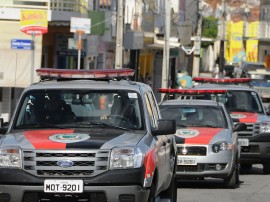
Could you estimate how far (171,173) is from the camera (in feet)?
46.0

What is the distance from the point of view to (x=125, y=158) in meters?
11.3

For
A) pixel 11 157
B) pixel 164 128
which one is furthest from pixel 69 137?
pixel 164 128

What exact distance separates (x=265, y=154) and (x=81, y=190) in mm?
11683

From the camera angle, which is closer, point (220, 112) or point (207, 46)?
point (220, 112)

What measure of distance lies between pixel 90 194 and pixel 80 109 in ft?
4.92

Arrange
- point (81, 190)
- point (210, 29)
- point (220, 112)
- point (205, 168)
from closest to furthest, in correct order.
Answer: point (81, 190)
point (205, 168)
point (220, 112)
point (210, 29)

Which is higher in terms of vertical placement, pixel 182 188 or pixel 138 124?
pixel 138 124

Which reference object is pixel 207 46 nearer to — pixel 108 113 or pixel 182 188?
pixel 182 188

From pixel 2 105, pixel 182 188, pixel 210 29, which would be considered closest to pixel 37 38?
pixel 2 105

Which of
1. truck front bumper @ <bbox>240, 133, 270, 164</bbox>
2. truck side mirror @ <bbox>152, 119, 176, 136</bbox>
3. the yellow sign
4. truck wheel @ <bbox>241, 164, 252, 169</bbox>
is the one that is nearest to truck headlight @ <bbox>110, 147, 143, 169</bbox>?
truck side mirror @ <bbox>152, 119, 176, 136</bbox>

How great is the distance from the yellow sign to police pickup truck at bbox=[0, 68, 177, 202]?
16.1 m

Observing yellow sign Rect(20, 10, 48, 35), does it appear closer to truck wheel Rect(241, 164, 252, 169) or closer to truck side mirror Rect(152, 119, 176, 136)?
truck wheel Rect(241, 164, 252, 169)

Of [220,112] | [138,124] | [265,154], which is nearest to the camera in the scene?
[138,124]

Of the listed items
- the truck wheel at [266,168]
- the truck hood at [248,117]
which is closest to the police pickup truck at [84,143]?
the truck hood at [248,117]
